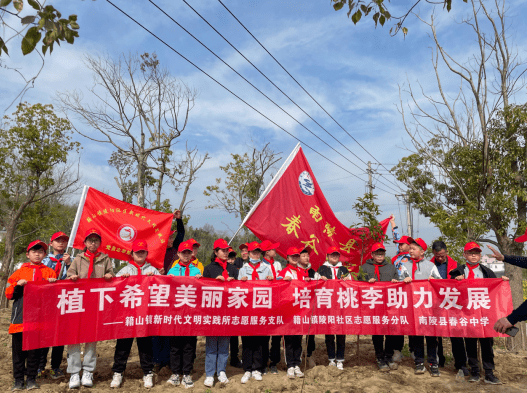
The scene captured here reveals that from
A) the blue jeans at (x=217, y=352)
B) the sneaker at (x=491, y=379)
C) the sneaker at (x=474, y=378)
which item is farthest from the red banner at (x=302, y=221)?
the sneaker at (x=491, y=379)

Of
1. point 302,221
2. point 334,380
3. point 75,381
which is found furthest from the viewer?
point 302,221

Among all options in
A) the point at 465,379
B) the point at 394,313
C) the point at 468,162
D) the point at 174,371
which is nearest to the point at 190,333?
the point at 174,371

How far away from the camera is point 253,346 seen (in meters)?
5.90

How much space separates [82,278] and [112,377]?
1626mm

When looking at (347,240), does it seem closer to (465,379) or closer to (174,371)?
(465,379)

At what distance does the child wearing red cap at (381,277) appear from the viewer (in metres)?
6.32

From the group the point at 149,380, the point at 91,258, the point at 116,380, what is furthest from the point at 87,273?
the point at 149,380

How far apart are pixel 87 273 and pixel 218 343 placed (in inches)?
87.9

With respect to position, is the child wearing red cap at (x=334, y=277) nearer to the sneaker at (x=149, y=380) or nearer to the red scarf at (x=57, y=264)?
the sneaker at (x=149, y=380)

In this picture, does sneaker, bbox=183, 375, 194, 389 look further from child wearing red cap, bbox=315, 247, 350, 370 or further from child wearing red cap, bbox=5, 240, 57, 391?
child wearing red cap, bbox=315, 247, 350, 370

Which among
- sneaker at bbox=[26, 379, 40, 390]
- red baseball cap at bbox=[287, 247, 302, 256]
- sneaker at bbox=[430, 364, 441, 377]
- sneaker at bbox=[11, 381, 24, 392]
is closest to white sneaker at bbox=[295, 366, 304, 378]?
red baseball cap at bbox=[287, 247, 302, 256]

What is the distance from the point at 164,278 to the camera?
5816mm

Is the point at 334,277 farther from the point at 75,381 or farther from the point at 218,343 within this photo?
the point at 75,381

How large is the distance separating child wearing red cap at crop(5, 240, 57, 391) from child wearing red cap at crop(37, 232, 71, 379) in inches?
15.4
